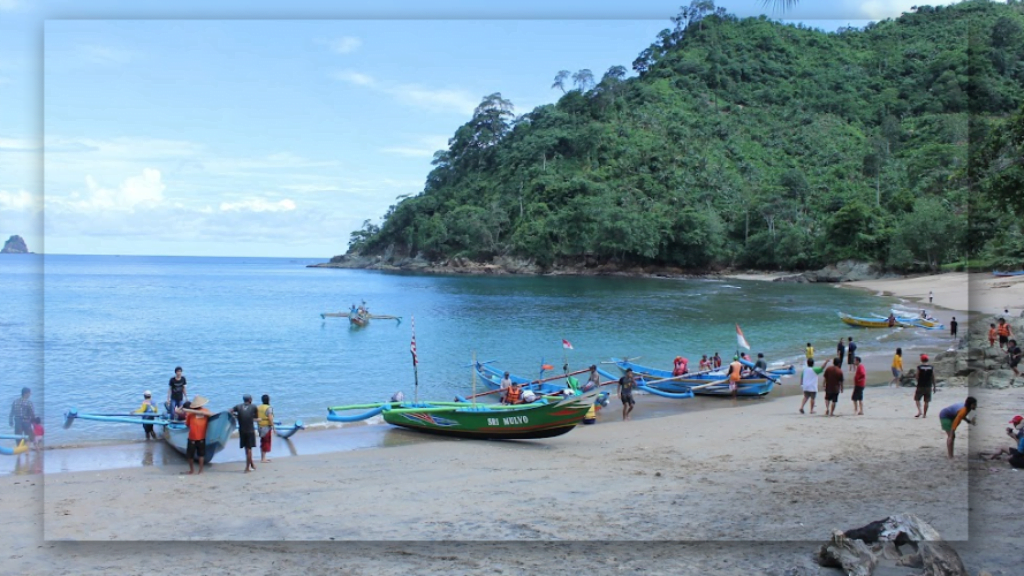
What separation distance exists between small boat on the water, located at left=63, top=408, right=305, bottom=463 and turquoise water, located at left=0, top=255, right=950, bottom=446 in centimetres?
126

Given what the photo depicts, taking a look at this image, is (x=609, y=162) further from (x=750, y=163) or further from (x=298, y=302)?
(x=298, y=302)

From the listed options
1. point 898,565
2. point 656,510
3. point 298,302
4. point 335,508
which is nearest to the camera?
point 898,565

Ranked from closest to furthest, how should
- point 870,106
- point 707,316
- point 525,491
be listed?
point 525,491
point 707,316
point 870,106

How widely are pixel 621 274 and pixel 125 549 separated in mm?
86084

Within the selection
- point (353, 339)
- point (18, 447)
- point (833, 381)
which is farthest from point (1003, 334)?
point (353, 339)

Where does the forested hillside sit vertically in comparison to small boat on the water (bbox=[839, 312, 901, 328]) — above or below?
above

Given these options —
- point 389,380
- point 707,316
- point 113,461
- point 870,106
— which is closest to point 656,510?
point 113,461

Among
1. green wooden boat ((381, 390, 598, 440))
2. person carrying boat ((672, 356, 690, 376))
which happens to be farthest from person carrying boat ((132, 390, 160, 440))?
person carrying boat ((672, 356, 690, 376))

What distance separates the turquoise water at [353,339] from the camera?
2317cm

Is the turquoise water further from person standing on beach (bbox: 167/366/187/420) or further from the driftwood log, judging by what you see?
the driftwood log

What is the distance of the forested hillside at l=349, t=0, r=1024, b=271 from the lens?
7919 cm

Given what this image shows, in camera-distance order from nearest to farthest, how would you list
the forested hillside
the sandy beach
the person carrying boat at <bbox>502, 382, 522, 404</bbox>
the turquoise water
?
the sandy beach
the person carrying boat at <bbox>502, 382, 522, 404</bbox>
the turquoise water
the forested hillside

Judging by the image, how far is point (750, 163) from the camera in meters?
96.2

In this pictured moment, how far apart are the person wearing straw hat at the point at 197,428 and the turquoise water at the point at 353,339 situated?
8.15 ft
